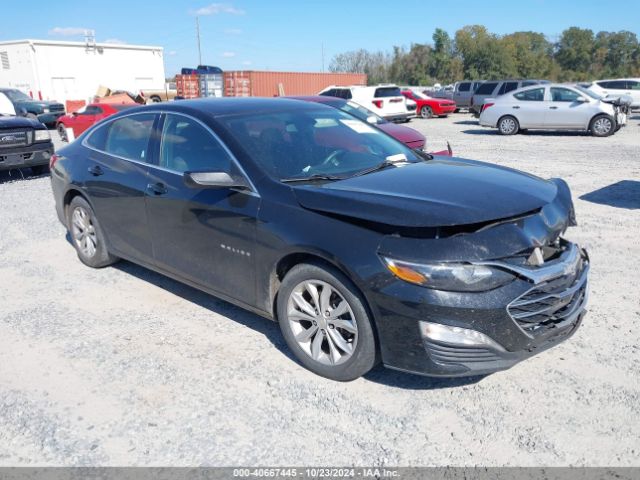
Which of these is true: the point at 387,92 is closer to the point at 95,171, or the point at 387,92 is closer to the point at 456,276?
the point at 95,171

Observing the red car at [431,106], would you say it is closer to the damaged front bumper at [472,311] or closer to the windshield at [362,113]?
the windshield at [362,113]

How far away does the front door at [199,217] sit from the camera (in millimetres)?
3721

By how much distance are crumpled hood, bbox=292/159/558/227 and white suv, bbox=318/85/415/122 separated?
18209 mm

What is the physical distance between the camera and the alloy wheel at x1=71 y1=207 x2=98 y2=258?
5434 millimetres

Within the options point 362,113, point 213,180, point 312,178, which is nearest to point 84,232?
point 213,180

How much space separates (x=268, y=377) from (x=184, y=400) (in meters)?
0.53

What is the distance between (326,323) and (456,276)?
2.90 ft

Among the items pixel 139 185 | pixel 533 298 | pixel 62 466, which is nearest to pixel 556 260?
pixel 533 298

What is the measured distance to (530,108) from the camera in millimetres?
17125

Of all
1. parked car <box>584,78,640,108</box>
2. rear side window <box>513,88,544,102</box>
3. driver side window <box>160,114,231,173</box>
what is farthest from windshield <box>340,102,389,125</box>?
parked car <box>584,78,640,108</box>

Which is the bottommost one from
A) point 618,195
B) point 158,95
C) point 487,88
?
→ point 618,195

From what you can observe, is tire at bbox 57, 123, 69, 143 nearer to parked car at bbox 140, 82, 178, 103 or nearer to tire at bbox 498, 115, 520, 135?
tire at bbox 498, 115, 520, 135

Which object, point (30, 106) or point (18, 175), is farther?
point (30, 106)

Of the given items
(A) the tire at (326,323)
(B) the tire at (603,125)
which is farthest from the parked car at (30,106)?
(A) the tire at (326,323)
